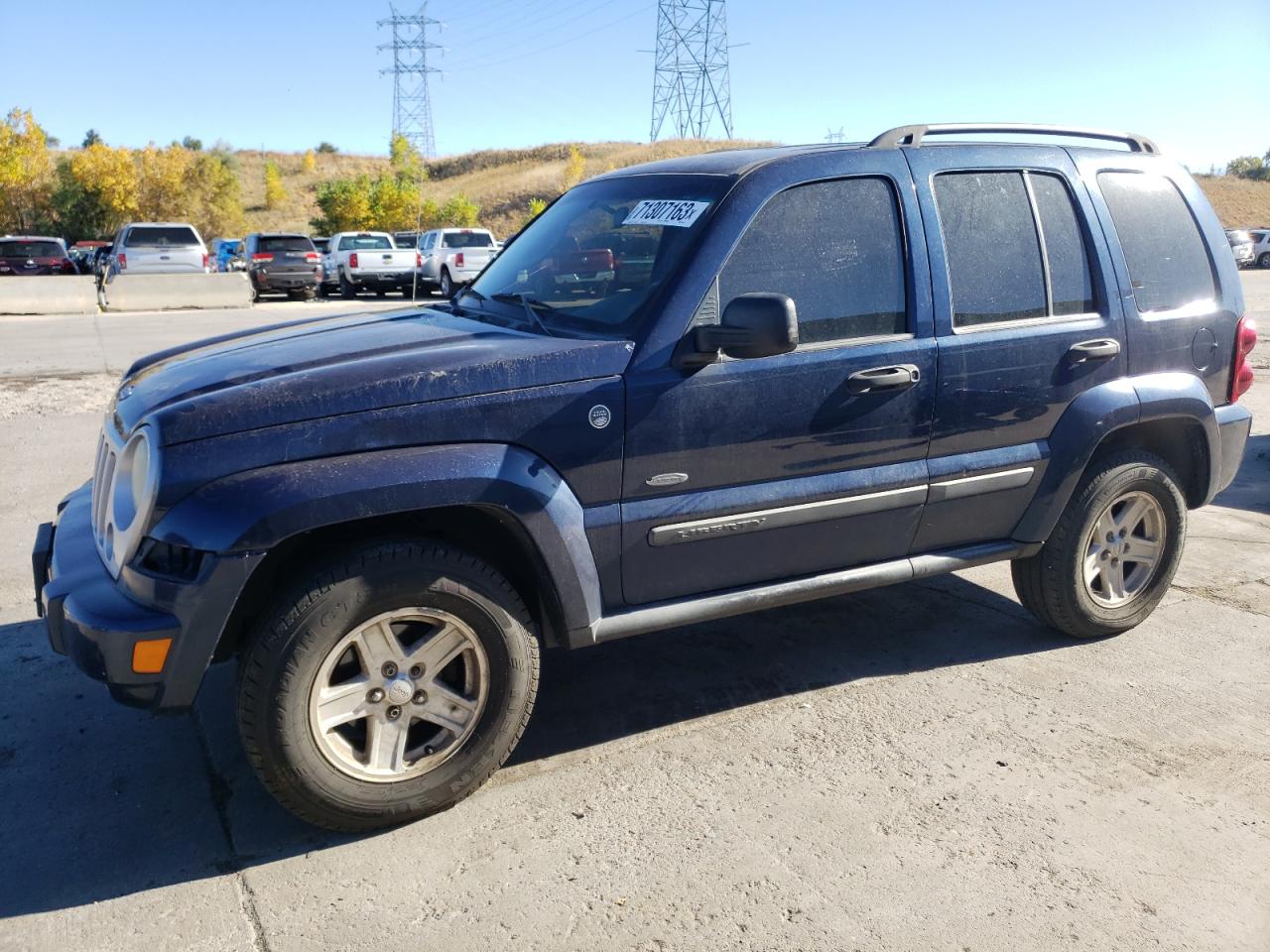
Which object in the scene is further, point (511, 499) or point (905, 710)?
point (905, 710)

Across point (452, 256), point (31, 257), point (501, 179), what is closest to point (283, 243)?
point (452, 256)

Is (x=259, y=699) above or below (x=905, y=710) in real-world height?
above

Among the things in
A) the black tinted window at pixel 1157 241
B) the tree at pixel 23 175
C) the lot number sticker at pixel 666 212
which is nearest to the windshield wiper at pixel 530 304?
the lot number sticker at pixel 666 212

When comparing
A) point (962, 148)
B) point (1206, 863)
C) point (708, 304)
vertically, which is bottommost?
point (1206, 863)

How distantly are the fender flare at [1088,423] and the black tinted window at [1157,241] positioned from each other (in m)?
0.34

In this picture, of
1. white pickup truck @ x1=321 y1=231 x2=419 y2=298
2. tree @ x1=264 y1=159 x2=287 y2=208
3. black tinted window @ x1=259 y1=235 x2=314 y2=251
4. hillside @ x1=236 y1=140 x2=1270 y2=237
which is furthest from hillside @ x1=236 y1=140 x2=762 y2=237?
black tinted window @ x1=259 y1=235 x2=314 y2=251

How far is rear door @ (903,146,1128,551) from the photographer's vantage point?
384cm

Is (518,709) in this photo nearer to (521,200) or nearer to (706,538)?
(706,538)

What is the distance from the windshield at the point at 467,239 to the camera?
2634 cm

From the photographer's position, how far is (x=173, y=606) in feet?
9.11

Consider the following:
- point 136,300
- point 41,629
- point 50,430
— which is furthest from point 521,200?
point 41,629

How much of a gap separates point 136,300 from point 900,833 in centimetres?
2066

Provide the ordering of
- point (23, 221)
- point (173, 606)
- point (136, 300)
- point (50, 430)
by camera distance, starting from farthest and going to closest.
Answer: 1. point (23, 221)
2. point (136, 300)
3. point (50, 430)
4. point (173, 606)

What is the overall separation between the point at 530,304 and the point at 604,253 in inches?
12.6
